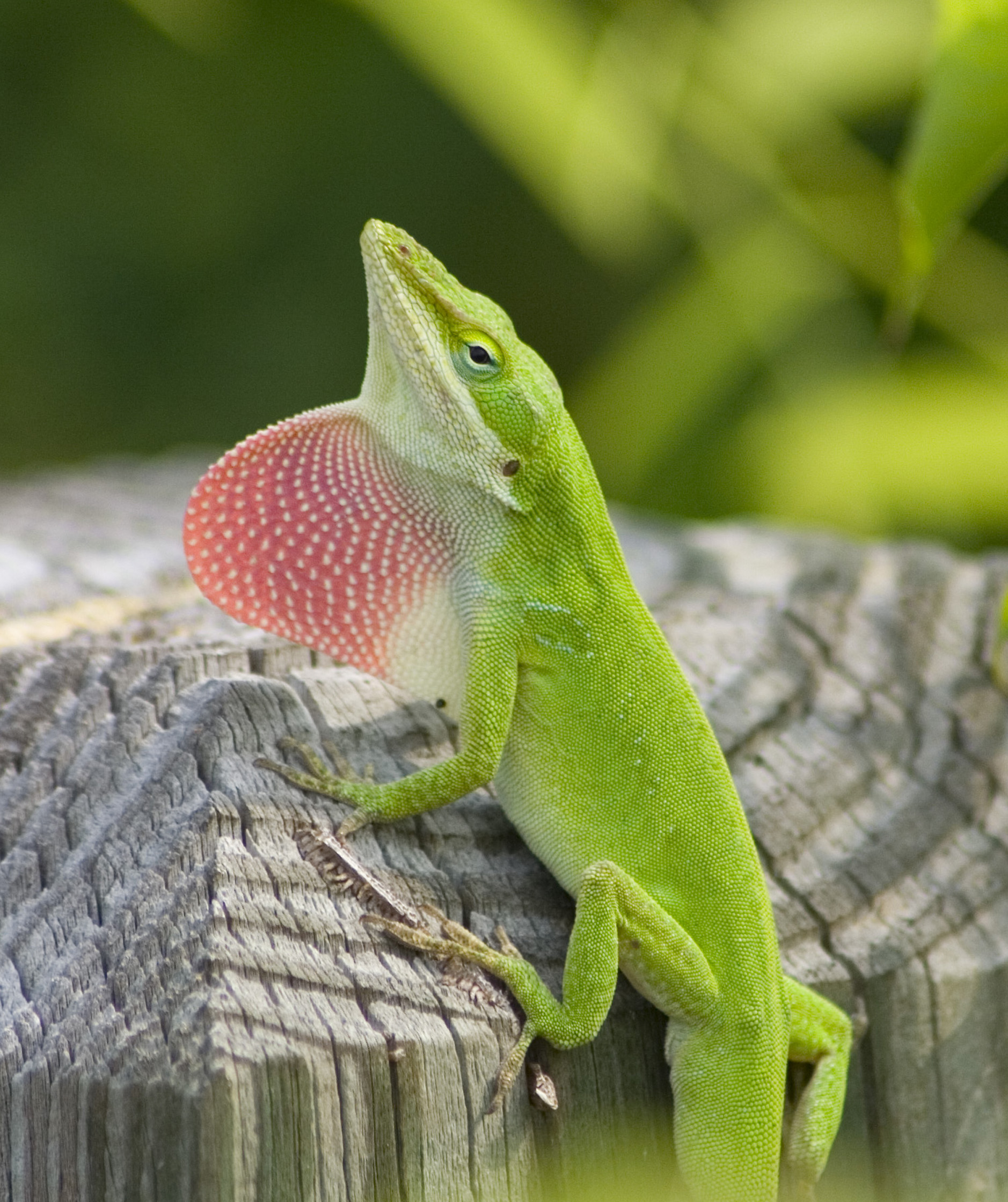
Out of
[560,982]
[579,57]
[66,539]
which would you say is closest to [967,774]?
[560,982]

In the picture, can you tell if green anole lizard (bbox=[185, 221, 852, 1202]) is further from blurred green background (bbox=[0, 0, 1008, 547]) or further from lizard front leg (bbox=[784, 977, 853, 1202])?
blurred green background (bbox=[0, 0, 1008, 547])

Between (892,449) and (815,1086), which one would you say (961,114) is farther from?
(892,449)

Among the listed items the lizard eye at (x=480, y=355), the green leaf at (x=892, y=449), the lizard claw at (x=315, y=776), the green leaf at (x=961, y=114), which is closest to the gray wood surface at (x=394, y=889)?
the lizard claw at (x=315, y=776)

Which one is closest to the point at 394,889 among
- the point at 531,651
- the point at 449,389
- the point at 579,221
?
the point at 531,651

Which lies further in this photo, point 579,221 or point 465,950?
point 579,221

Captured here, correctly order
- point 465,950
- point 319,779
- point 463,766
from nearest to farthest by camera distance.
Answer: point 465,950
point 319,779
point 463,766

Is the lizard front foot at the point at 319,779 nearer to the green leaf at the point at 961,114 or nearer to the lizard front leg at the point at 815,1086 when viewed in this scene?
Result: the lizard front leg at the point at 815,1086

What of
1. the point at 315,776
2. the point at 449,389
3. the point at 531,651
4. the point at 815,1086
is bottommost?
the point at 815,1086
